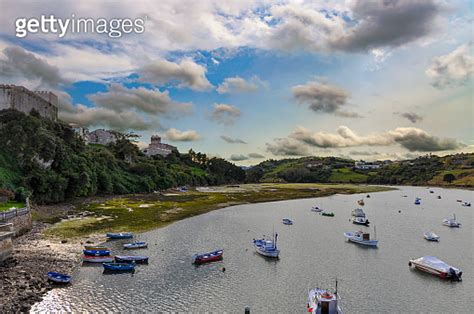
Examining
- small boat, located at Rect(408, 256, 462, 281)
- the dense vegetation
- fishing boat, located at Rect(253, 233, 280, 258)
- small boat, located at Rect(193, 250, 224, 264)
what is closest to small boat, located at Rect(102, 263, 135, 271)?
small boat, located at Rect(193, 250, 224, 264)

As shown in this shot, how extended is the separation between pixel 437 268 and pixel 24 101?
343 feet

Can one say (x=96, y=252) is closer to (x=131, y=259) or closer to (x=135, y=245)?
(x=131, y=259)

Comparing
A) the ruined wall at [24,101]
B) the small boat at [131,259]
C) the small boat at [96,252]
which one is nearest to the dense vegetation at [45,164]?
the ruined wall at [24,101]

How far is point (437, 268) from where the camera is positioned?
132ft

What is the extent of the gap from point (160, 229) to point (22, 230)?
2011 cm

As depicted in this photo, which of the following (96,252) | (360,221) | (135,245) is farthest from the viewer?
(360,221)

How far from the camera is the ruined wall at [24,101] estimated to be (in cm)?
9431

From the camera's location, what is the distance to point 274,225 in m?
71.0

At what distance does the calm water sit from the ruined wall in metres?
63.1

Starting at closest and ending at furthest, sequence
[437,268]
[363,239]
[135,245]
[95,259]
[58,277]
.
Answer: [58,277], [437,268], [95,259], [135,245], [363,239]

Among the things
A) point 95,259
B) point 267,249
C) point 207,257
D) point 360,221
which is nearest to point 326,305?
point 207,257

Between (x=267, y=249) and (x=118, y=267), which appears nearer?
(x=118, y=267)

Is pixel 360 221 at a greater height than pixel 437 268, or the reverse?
pixel 360 221

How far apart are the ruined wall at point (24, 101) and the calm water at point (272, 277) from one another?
63.1m
